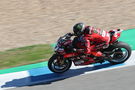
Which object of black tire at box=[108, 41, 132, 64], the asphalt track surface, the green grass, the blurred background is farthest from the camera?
the blurred background

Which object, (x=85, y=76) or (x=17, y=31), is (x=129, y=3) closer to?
(x=17, y=31)

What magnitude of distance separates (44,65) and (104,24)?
4272 mm

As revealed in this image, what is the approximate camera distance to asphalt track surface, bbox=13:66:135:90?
859cm

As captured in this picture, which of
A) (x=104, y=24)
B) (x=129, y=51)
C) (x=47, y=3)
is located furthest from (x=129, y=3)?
(x=129, y=51)

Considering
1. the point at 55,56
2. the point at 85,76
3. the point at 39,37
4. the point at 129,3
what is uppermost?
the point at 129,3

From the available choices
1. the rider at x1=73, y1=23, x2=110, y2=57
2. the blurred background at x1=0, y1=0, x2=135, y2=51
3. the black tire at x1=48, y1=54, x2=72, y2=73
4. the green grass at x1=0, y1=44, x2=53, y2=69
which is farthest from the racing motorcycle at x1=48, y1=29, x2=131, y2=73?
the blurred background at x1=0, y1=0, x2=135, y2=51

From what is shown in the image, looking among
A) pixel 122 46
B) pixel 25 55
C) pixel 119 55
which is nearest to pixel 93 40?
pixel 122 46

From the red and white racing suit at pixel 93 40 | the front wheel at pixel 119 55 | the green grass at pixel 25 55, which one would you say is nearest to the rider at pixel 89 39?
the red and white racing suit at pixel 93 40

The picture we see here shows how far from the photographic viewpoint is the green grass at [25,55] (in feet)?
35.8

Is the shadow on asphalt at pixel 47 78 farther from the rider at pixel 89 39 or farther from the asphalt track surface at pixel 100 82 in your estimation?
the rider at pixel 89 39

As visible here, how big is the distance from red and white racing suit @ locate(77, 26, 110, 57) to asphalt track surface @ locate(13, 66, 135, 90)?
684 mm

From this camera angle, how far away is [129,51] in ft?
32.3

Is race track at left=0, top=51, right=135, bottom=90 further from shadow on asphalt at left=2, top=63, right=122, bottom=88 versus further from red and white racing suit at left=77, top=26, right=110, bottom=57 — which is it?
red and white racing suit at left=77, top=26, right=110, bottom=57

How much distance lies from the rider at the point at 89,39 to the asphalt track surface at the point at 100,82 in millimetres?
702
